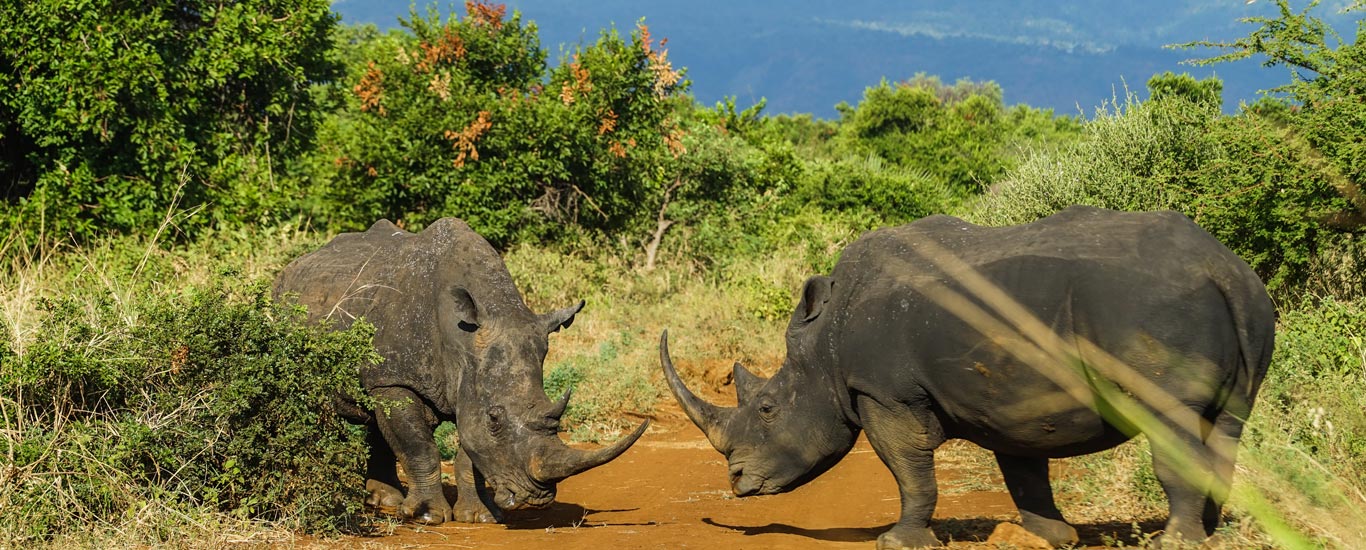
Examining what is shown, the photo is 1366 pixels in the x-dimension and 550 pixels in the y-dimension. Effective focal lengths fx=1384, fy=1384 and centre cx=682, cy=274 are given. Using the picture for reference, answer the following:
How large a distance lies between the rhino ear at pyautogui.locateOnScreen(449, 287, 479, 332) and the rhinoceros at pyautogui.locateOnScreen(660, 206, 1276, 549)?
1245 mm

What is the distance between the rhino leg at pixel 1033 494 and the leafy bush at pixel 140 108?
902cm

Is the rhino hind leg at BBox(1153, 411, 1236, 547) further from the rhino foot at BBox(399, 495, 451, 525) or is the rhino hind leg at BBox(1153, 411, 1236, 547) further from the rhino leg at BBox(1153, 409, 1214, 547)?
the rhino foot at BBox(399, 495, 451, 525)

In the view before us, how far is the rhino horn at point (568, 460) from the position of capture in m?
8.01

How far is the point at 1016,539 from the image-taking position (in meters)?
7.69

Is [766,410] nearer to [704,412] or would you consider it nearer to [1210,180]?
[704,412]

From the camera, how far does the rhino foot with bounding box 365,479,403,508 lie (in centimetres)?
995

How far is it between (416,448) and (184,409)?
1.63 m

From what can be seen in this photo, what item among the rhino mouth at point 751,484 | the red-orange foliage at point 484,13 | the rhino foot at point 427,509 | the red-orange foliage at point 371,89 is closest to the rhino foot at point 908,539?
the rhino mouth at point 751,484

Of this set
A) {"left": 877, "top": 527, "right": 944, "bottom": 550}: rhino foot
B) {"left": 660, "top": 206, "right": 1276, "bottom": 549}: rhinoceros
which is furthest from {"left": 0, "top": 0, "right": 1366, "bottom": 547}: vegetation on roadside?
{"left": 877, "top": 527, "right": 944, "bottom": 550}: rhino foot

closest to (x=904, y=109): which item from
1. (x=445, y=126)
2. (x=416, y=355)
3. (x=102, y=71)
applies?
(x=445, y=126)

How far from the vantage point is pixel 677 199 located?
66.0ft

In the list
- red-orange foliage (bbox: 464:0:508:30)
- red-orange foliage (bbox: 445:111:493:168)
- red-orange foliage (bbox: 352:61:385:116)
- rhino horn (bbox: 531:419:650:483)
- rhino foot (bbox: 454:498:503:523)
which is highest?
red-orange foliage (bbox: 464:0:508:30)

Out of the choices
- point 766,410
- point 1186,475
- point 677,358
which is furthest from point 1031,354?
point 677,358

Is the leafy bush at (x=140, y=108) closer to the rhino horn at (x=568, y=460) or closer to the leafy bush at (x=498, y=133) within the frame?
the leafy bush at (x=498, y=133)
